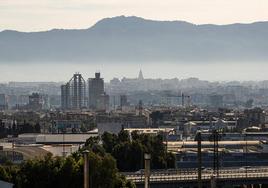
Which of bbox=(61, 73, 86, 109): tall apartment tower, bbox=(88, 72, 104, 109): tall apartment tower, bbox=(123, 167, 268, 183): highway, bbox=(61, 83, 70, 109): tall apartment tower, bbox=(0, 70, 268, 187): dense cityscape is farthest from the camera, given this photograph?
bbox=(88, 72, 104, 109): tall apartment tower

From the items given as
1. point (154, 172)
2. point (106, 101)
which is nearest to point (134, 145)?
point (154, 172)

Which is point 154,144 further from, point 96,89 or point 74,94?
point 96,89

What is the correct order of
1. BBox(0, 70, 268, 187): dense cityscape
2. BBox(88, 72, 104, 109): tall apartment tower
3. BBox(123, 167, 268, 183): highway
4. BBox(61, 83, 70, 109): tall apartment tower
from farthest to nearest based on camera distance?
BBox(88, 72, 104, 109): tall apartment tower → BBox(61, 83, 70, 109): tall apartment tower → BBox(0, 70, 268, 187): dense cityscape → BBox(123, 167, 268, 183): highway

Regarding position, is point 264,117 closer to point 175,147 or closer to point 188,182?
point 175,147

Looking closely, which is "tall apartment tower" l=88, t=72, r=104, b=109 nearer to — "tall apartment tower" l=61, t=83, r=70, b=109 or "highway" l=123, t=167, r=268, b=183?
"tall apartment tower" l=61, t=83, r=70, b=109

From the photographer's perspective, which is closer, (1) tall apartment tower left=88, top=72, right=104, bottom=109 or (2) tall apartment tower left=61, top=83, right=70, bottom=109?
(2) tall apartment tower left=61, top=83, right=70, bottom=109

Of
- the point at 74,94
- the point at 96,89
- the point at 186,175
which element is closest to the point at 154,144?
the point at 186,175

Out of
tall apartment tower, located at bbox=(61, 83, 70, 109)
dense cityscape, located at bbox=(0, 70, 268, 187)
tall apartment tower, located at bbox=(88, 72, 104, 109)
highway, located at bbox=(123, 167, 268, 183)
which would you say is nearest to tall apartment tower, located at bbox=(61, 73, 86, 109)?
tall apartment tower, located at bbox=(61, 83, 70, 109)

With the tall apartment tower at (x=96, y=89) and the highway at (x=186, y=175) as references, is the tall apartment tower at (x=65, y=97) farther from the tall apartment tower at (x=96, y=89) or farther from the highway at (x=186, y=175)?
the highway at (x=186, y=175)

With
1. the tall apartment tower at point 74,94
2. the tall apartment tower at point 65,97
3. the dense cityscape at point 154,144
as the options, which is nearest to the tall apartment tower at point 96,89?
the tall apartment tower at point 74,94

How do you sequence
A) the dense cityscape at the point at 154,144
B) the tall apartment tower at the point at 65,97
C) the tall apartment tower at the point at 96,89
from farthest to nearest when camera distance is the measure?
the tall apartment tower at the point at 96,89 < the tall apartment tower at the point at 65,97 < the dense cityscape at the point at 154,144

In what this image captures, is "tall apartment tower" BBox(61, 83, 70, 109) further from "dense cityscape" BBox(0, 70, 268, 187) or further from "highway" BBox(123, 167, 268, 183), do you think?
"highway" BBox(123, 167, 268, 183)
